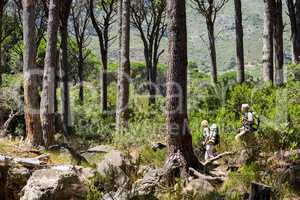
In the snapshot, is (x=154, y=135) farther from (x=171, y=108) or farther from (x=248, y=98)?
(x=171, y=108)

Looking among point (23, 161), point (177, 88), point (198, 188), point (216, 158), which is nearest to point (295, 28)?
point (216, 158)

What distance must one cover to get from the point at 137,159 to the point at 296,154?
3.38 metres

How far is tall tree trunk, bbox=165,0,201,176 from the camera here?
34.2ft

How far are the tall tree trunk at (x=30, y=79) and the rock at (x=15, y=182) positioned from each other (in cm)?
468

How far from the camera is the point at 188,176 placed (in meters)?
10.1

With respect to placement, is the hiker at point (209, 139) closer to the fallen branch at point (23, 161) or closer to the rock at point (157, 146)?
the rock at point (157, 146)

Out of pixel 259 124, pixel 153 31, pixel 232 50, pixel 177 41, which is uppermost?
pixel 232 50

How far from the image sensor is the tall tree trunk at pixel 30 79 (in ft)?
48.0

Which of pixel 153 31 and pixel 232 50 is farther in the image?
pixel 232 50

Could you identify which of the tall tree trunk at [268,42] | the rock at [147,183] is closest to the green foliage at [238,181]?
Answer: the rock at [147,183]

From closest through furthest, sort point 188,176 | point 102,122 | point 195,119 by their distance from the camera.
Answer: point 188,176 → point 195,119 → point 102,122

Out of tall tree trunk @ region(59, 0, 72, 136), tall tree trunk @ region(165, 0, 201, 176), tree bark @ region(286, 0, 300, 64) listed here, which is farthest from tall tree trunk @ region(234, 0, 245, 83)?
tall tree trunk @ region(165, 0, 201, 176)

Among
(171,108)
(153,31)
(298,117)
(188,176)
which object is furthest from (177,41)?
(153,31)

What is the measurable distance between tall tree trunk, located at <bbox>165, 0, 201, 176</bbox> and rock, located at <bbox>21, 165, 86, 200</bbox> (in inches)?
80.3
